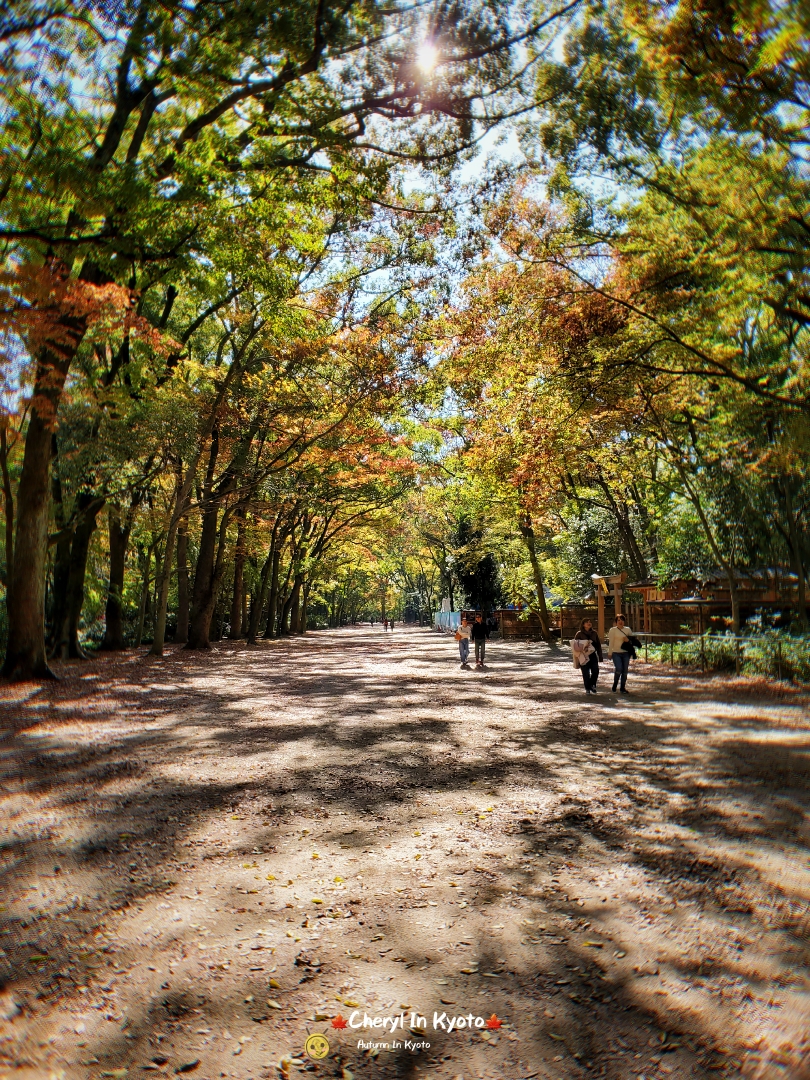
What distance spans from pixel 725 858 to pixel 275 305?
13880 millimetres

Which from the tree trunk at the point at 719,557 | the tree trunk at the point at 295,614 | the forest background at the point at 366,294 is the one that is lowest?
the tree trunk at the point at 295,614

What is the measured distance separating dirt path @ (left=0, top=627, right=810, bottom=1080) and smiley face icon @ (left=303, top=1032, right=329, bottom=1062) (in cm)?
3

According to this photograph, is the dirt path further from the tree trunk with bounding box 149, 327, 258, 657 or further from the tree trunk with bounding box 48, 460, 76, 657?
the tree trunk with bounding box 149, 327, 258, 657

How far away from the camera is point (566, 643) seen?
33.1 m

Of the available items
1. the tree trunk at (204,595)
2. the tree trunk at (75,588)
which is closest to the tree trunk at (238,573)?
the tree trunk at (204,595)

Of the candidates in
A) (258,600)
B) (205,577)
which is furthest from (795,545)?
(258,600)

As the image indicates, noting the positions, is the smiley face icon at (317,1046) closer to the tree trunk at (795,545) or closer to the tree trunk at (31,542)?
the tree trunk at (31,542)

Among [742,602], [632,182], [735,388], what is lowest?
[742,602]

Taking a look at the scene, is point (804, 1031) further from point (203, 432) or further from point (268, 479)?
point (268, 479)

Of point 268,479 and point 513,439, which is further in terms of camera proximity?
point 268,479

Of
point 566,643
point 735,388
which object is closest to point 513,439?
point 735,388

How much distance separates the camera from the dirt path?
111 inches

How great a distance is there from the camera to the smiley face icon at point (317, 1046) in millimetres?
2760

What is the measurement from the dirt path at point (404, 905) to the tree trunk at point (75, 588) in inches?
510
